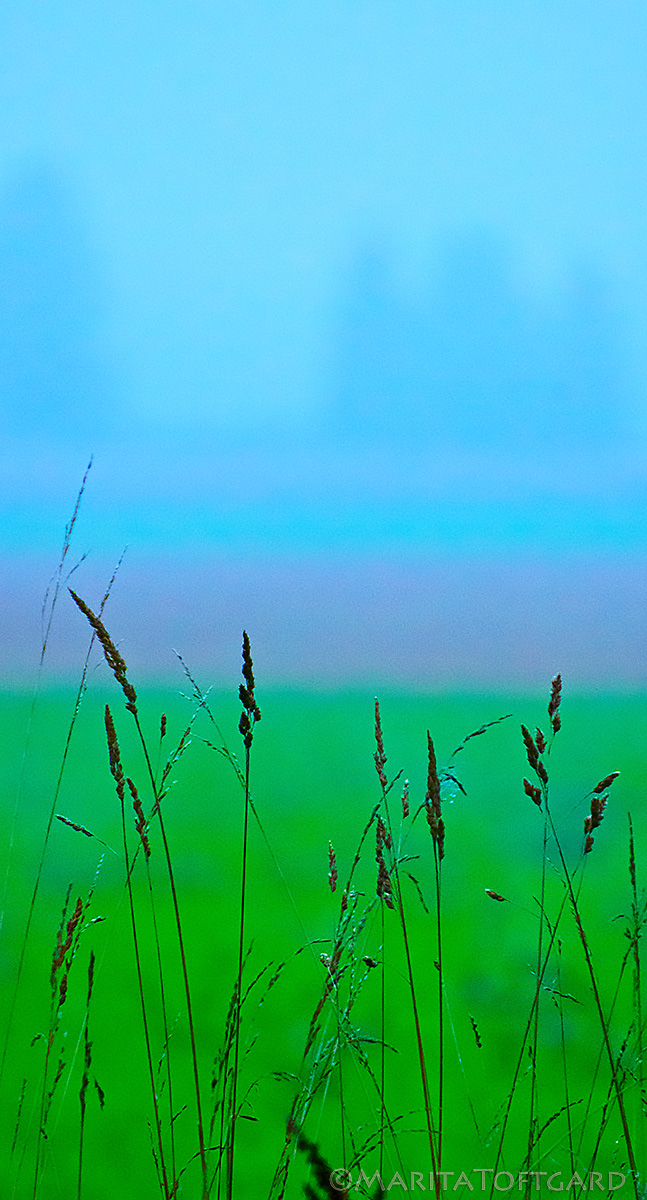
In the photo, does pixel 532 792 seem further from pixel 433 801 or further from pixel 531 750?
pixel 433 801

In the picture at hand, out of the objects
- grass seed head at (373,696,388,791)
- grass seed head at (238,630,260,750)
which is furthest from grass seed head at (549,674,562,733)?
grass seed head at (238,630,260,750)

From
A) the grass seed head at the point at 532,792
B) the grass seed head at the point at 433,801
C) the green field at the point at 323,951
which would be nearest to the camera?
the grass seed head at the point at 433,801

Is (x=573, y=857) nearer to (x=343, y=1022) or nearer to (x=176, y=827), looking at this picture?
(x=343, y=1022)

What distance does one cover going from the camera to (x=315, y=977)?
170 cm

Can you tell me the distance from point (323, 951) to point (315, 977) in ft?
1.49

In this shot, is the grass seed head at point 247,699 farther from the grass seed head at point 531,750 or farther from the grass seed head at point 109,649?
the grass seed head at point 531,750

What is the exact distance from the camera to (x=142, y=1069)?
1.50 meters

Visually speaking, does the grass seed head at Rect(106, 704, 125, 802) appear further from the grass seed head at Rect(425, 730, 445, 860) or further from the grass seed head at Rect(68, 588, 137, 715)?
the grass seed head at Rect(425, 730, 445, 860)

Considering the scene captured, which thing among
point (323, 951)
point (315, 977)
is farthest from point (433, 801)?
point (315, 977)

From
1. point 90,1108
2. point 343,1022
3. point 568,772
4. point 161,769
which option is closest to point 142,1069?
point 90,1108

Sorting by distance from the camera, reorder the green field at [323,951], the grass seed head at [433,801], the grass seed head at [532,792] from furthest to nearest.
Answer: the green field at [323,951], the grass seed head at [532,792], the grass seed head at [433,801]

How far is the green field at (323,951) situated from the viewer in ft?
3.79

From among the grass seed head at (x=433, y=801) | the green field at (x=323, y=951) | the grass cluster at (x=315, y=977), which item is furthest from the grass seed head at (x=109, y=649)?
the grass seed head at (x=433, y=801)

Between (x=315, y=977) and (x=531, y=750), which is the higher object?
(x=531, y=750)
